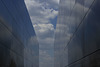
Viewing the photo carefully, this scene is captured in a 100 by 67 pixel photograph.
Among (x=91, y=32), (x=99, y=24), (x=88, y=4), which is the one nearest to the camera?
(x=99, y=24)

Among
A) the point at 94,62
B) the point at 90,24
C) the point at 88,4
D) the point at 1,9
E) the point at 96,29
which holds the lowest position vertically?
the point at 94,62

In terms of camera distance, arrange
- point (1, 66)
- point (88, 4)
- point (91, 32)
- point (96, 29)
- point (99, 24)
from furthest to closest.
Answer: point (1, 66) → point (88, 4) → point (91, 32) → point (96, 29) → point (99, 24)

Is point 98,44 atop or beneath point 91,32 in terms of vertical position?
beneath

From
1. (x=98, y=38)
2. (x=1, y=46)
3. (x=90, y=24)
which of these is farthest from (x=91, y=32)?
(x=1, y=46)

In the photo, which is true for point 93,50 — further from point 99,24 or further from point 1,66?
point 1,66

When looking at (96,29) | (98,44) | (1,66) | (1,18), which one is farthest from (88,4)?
(1,66)

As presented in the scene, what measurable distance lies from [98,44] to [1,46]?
694cm

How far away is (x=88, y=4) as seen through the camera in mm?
9453

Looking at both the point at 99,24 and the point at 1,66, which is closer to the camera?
the point at 99,24

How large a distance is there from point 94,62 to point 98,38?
1250mm

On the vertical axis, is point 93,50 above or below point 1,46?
below

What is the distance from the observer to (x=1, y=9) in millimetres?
12500

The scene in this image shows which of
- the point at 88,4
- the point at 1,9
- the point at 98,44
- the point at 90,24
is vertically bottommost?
the point at 98,44

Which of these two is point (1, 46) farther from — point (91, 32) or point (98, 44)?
point (98, 44)
